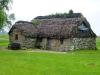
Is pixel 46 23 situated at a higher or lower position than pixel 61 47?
higher

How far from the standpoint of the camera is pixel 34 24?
6781 cm

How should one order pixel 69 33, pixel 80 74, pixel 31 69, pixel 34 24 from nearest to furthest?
1. pixel 80 74
2. pixel 31 69
3. pixel 69 33
4. pixel 34 24

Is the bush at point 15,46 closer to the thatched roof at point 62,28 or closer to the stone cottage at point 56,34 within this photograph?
the stone cottage at point 56,34

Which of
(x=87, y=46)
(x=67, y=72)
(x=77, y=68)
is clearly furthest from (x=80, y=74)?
(x=87, y=46)

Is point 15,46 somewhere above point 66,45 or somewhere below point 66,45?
below

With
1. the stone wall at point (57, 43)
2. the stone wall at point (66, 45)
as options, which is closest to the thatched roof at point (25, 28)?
the stone wall at point (57, 43)

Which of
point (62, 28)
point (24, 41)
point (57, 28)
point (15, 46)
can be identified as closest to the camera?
point (62, 28)

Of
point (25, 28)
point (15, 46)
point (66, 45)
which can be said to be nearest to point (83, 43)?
point (66, 45)

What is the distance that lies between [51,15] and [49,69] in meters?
37.6

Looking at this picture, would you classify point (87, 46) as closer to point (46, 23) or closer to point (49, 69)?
point (46, 23)

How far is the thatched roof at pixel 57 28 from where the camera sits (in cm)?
6038

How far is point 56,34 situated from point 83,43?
546cm

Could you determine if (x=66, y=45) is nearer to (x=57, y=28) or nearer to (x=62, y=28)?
(x=62, y=28)

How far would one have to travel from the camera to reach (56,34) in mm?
61375
